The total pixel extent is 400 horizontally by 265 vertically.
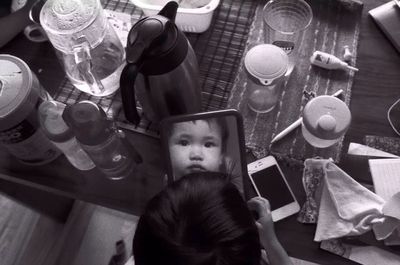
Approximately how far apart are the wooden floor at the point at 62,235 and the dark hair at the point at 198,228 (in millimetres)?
700

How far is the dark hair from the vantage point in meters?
0.49

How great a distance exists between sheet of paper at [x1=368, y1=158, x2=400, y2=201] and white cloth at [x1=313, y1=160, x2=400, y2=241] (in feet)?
0.07

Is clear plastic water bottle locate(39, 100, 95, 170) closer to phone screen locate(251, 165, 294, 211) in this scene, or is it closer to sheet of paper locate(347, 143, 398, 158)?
phone screen locate(251, 165, 294, 211)

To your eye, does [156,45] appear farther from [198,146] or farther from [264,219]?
[264,219]

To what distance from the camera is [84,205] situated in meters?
1.24

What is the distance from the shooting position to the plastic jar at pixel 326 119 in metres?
0.64

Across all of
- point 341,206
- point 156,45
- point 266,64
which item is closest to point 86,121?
point 156,45

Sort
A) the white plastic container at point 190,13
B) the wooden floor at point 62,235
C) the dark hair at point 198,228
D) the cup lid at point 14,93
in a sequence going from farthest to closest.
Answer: the wooden floor at point 62,235, the white plastic container at point 190,13, the cup lid at point 14,93, the dark hair at point 198,228

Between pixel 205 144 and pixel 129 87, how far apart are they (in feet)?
0.58

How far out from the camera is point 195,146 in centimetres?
65

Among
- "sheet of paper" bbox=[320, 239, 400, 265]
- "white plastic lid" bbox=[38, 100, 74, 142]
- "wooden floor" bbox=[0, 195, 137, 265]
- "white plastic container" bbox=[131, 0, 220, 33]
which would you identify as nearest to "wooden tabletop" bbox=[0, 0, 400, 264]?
"sheet of paper" bbox=[320, 239, 400, 265]

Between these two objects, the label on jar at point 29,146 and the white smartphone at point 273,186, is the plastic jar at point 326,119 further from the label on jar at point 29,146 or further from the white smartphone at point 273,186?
the label on jar at point 29,146

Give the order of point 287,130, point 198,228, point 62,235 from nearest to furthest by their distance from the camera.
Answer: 1. point 198,228
2. point 287,130
3. point 62,235

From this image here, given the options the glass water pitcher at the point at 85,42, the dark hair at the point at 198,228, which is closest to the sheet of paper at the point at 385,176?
the dark hair at the point at 198,228
